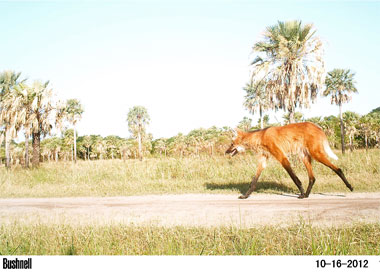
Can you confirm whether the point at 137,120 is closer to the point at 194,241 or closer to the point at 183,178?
the point at 183,178

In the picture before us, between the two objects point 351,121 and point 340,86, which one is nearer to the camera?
point 340,86

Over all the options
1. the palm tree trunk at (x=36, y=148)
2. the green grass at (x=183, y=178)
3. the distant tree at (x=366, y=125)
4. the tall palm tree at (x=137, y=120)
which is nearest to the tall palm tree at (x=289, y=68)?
the green grass at (x=183, y=178)

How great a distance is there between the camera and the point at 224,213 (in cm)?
614

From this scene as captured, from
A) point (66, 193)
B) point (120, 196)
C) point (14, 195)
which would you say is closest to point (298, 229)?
point (120, 196)

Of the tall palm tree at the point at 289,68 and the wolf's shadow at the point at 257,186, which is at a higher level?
the tall palm tree at the point at 289,68

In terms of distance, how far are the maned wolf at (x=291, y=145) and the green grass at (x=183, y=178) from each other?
4.03 ft

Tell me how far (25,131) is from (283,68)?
64.3ft

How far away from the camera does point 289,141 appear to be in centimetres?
870

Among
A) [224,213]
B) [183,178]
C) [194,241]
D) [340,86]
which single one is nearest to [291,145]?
[224,213]

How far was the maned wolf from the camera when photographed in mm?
8367

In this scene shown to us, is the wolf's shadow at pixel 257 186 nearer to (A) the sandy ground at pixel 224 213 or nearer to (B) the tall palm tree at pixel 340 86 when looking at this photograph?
(A) the sandy ground at pixel 224 213

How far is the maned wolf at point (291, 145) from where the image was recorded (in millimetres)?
8367

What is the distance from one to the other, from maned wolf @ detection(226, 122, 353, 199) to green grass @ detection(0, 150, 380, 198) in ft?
4.03

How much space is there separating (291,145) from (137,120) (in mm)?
71591
